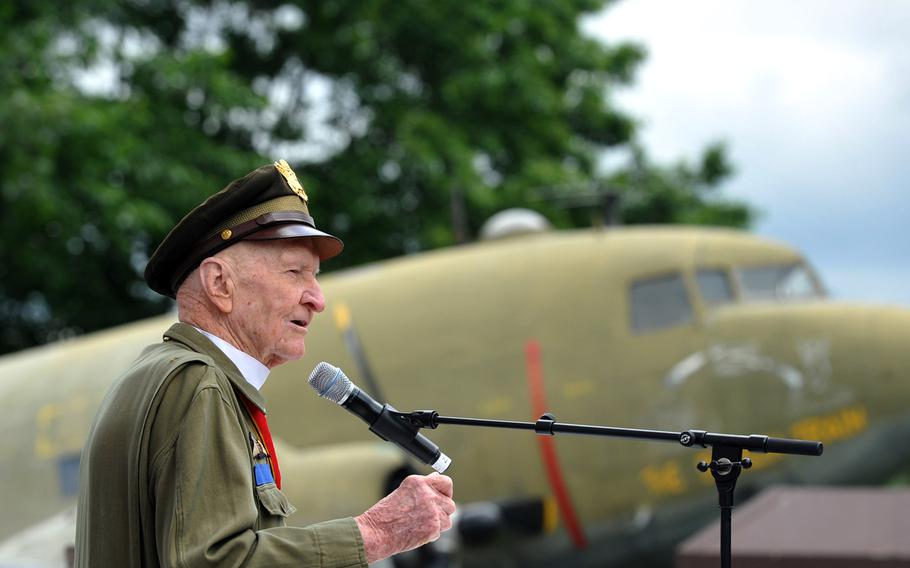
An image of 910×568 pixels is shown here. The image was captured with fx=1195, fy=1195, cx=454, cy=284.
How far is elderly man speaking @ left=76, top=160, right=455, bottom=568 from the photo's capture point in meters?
2.12

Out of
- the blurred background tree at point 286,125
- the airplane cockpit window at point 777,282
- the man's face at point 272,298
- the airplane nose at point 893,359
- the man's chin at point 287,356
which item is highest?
the blurred background tree at point 286,125

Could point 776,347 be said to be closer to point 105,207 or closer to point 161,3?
point 105,207

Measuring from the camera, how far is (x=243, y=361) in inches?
97.0

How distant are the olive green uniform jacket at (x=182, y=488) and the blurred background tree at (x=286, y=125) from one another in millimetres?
12856

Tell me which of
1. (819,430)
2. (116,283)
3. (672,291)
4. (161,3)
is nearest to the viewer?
(819,430)

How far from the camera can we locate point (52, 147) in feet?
48.1

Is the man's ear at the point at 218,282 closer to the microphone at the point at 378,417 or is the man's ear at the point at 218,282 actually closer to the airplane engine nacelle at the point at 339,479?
the microphone at the point at 378,417

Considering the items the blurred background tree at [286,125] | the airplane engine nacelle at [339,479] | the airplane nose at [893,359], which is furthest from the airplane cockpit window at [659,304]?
the blurred background tree at [286,125]

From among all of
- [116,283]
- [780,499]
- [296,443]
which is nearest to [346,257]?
[116,283]

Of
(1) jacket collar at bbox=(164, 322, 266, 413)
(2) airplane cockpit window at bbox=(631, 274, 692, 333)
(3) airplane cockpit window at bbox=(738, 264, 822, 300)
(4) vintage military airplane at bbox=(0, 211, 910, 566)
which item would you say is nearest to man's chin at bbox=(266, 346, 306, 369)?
(1) jacket collar at bbox=(164, 322, 266, 413)

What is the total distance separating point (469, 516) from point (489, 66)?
1244cm

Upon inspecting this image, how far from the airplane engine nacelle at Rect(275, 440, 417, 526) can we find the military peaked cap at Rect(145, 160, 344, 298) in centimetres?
603

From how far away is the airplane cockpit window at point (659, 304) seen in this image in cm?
909

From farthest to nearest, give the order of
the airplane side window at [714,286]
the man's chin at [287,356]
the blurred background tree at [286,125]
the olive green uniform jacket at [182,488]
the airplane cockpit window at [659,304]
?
the blurred background tree at [286,125] → the airplane side window at [714,286] → the airplane cockpit window at [659,304] → the man's chin at [287,356] → the olive green uniform jacket at [182,488]
